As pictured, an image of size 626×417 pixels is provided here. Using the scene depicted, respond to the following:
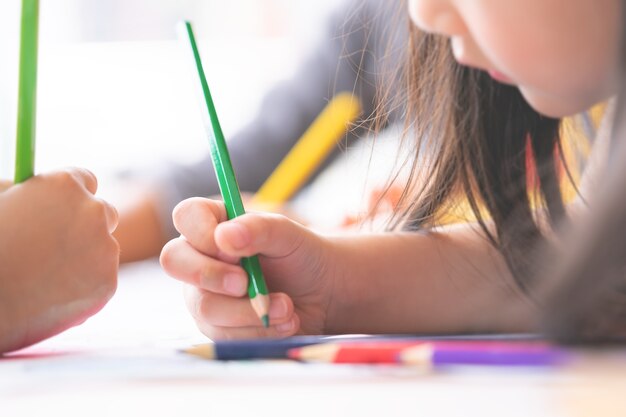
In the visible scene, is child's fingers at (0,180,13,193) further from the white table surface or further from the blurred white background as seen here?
the blurred white background

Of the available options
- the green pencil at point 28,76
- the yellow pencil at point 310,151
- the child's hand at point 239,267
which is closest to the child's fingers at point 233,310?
the child's hand at point 239,267

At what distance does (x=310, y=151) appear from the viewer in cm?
111

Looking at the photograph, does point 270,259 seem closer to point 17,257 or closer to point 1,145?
point 17,257

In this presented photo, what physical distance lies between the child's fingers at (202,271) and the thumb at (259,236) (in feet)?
0.04

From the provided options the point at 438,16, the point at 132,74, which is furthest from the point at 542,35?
the point at 132,74

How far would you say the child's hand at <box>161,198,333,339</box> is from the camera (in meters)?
0.35

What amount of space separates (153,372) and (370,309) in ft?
0.63

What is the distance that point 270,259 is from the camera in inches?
14.8

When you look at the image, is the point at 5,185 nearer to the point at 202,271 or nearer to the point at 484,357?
the point at 202,271

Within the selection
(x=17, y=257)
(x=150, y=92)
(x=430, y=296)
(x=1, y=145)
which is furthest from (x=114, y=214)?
(x=150, y=92)

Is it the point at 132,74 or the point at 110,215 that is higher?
the point at 132,74

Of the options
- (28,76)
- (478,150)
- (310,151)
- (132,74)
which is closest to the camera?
(28,76)

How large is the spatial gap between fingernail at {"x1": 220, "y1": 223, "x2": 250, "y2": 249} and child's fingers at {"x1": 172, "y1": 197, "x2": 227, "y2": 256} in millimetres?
24

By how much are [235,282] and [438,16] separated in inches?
5.5
